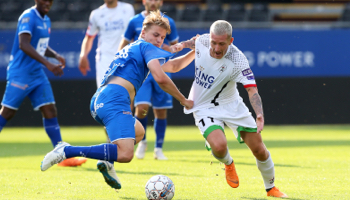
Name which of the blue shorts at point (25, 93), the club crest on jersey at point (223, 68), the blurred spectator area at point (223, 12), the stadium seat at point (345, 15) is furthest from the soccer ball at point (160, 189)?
the stadium seat at point (345, 15)

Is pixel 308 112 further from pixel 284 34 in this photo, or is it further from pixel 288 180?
pixel 288 180

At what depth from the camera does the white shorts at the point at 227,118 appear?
493 cm

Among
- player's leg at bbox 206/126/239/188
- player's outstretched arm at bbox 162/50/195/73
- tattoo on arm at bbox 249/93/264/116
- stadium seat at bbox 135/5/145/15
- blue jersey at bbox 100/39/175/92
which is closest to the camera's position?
tattoo on arm at bbox 249/93/264/116

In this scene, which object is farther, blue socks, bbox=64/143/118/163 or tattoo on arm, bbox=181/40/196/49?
tattoo on arm, bbox=181/40/196/49

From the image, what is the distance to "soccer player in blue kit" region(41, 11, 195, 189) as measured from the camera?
14.5ft

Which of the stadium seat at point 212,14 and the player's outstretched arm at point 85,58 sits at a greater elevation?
the player's outstretched arm at point 85,58

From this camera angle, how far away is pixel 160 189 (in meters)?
4.34

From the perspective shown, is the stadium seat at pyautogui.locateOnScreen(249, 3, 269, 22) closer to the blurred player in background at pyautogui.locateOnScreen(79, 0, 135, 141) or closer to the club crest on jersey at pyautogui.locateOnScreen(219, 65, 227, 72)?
the blurred player in background at pyautogui.locateOnScreen(79, 0, 135, 141)

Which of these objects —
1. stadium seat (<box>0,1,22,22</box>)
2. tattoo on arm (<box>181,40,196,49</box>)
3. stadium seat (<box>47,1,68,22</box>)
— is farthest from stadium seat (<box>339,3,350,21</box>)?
tattoo on arm (<box>181,40,196,49</box>)

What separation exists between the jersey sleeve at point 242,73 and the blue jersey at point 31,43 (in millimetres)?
3250

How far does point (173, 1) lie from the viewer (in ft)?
57.9

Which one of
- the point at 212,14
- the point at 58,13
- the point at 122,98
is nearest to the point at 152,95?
the point at 122,98

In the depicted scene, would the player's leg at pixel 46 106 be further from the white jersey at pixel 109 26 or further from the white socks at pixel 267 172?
the white socks at pixel 267 172

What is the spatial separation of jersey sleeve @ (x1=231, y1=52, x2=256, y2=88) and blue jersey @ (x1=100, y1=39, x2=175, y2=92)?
68cm
